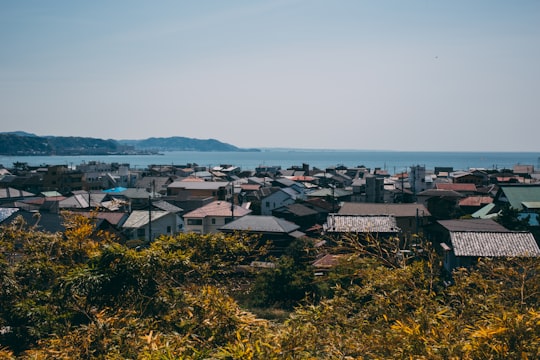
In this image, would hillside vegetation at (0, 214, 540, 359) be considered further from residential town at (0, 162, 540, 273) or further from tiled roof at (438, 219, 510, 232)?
tiled roof at (438, 219, 510, 232)

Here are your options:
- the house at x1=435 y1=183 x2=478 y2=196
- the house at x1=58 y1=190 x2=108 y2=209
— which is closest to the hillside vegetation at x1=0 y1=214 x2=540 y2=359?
the house at x1=58 y1=190 x2=108 y2=209

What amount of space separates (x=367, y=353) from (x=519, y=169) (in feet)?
240

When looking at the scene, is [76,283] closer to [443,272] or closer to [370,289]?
[370,289]

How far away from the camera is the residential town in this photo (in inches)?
743

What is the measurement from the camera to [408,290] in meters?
6.89

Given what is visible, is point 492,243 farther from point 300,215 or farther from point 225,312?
point 300,215

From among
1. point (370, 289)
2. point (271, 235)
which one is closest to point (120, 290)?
point (370, 289)

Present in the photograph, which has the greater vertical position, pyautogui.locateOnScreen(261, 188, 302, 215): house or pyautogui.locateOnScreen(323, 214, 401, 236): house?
pyautogui.locateOnScreen(323, 214, 401, 236): house

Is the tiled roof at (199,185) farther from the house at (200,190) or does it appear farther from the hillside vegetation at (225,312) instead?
the hillside vegetation at (225,312)

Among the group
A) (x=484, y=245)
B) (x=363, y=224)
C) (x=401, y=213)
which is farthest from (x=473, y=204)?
(x=484, y=245)

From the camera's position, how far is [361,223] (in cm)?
2361

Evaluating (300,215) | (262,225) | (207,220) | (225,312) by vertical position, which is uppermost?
(225,312)

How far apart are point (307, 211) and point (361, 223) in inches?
382

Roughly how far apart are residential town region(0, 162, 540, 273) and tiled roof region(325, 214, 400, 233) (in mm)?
51
